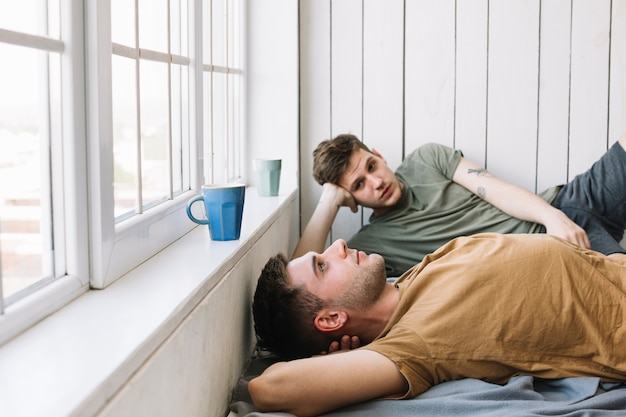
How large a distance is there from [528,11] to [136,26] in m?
1.77

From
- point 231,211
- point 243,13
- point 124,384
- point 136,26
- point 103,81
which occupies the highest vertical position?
point 243,13

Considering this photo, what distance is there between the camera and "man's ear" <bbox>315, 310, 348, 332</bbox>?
1.53m

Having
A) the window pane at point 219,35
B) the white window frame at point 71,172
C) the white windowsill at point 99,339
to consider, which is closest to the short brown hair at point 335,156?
the window pane at point 219,35

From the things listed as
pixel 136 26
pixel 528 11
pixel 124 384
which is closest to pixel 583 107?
pixel 528 11

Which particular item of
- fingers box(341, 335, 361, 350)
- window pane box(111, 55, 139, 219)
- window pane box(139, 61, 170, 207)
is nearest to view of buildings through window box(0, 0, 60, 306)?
window pane box(111, 55, 139, 219)

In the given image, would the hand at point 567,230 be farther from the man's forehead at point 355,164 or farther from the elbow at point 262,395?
the elbow at point 262,395

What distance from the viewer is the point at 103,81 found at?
111cm

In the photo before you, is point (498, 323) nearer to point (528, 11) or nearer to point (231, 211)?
point (231, 211)

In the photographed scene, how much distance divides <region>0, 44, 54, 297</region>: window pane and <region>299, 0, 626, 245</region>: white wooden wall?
1800mm

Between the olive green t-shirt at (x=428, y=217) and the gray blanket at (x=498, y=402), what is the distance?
94 centimetres

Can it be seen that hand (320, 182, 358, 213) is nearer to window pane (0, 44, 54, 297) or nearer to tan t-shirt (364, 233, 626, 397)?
tan t-shirt (364, 233, 626, 397)

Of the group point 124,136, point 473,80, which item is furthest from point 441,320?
point 473,80

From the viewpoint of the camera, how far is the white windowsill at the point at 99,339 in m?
0.70


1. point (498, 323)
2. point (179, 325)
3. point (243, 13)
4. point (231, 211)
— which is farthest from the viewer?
point (243, 13)
